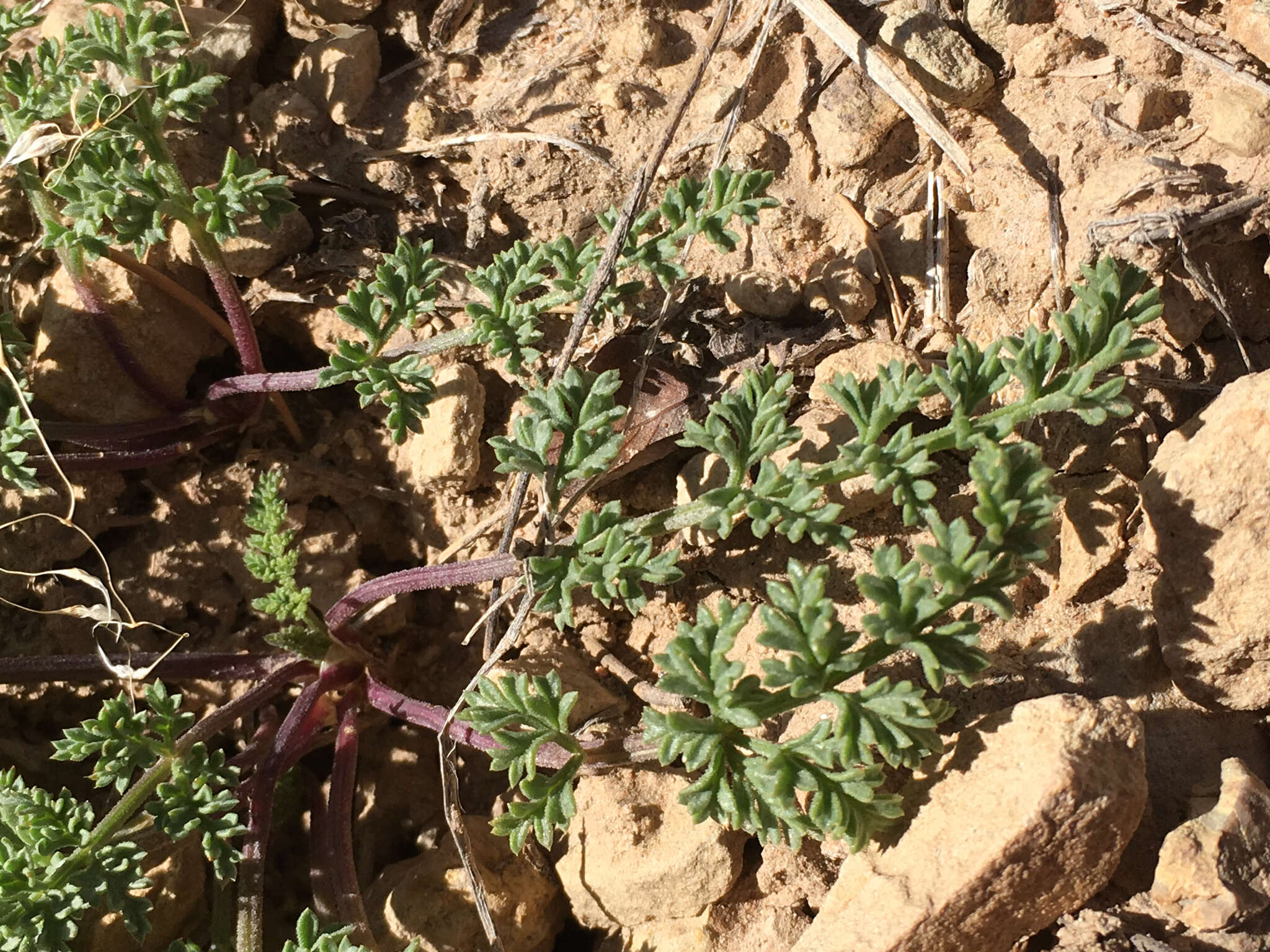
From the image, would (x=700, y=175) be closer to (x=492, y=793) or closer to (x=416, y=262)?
(x=416, y=262)

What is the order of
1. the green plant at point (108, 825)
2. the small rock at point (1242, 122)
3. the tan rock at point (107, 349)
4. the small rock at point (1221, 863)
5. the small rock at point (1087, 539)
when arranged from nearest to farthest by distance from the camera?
the small rock at point (1221, 863), the green plant at point (108, 825), the small rock at point (1087, 539), the small rock at point (1242, 122), the tan rock at point (107, 349)

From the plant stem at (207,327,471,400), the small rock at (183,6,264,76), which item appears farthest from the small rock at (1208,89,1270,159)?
the small rock at (183,6,264,76)

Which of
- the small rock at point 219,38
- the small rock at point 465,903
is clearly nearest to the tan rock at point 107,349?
the small rock at point 219,38

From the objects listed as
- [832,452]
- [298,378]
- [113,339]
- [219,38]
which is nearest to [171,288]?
[113,339]

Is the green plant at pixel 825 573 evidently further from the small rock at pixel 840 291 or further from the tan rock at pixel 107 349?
the tan rock at pixel 107 349

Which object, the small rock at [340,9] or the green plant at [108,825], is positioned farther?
the small rock at [340,9]

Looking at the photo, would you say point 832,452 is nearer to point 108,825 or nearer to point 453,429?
point 453,429
